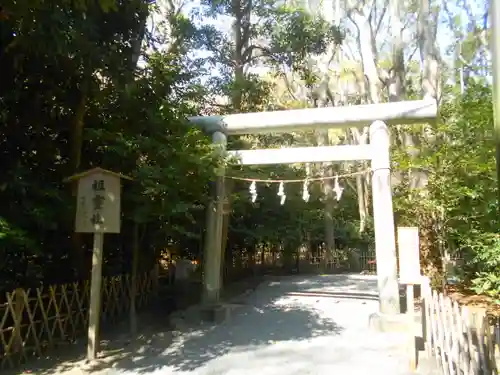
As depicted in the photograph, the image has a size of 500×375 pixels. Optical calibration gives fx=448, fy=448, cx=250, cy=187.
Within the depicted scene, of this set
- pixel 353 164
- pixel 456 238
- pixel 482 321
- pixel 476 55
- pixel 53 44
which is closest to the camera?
pixel 482 321

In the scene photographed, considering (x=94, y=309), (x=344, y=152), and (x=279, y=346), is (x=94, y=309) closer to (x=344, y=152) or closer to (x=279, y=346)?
(x=279, y=346)

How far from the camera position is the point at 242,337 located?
23.8ft

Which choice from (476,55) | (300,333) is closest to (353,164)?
(476,55)

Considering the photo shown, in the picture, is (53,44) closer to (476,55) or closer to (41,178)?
(41,178)

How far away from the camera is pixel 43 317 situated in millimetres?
6590

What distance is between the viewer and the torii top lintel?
7821 mm

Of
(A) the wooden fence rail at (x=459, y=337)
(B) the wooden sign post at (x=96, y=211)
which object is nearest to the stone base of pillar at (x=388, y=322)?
(A) the wooden fence rail at (x=459, y=337)

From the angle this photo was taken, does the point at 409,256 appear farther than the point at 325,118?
No

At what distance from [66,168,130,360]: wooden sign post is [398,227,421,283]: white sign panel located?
154 inches

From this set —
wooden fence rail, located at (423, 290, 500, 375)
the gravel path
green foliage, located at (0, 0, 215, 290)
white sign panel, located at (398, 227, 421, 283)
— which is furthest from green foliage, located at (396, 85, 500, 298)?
green foliage, located at (0, 0, 215, 290)

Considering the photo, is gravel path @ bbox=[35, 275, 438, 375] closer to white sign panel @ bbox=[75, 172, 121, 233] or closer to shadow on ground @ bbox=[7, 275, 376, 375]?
shadow on ground @ bbox=[7, 275, 376, 375]

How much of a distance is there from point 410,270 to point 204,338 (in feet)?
11.3

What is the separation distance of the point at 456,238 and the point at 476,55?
10.9 meters

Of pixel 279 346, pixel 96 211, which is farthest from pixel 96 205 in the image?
pixel 279 346
